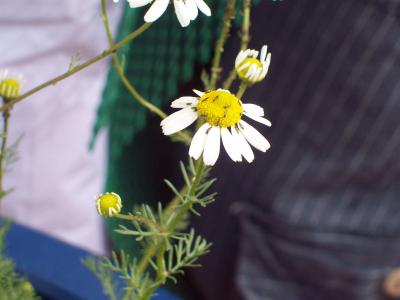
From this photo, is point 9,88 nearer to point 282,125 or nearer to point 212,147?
point 212,147

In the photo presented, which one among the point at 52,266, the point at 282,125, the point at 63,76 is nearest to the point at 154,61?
the point at 282,125

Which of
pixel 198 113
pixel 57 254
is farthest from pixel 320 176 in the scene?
pixel 198 113

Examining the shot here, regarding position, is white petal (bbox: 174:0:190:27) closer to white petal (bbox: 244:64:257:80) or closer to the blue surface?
white petal (bbox: 244:64:257:80)

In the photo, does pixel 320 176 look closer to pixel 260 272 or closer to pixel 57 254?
pixel 260 272

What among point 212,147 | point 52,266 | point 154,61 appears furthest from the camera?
point 154,61

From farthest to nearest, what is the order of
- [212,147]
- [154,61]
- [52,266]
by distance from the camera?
[154,61]
[52,266]
[212,147]

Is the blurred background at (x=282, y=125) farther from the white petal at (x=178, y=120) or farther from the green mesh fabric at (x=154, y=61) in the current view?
the white petal at (x=178, y=120)

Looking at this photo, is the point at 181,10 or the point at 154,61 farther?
the point at 154,61

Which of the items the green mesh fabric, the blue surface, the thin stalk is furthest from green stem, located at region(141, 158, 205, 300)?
the green mesh fabric

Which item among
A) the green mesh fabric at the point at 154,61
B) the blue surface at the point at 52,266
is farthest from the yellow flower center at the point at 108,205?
the green mesh fabric at the point at 154,61
